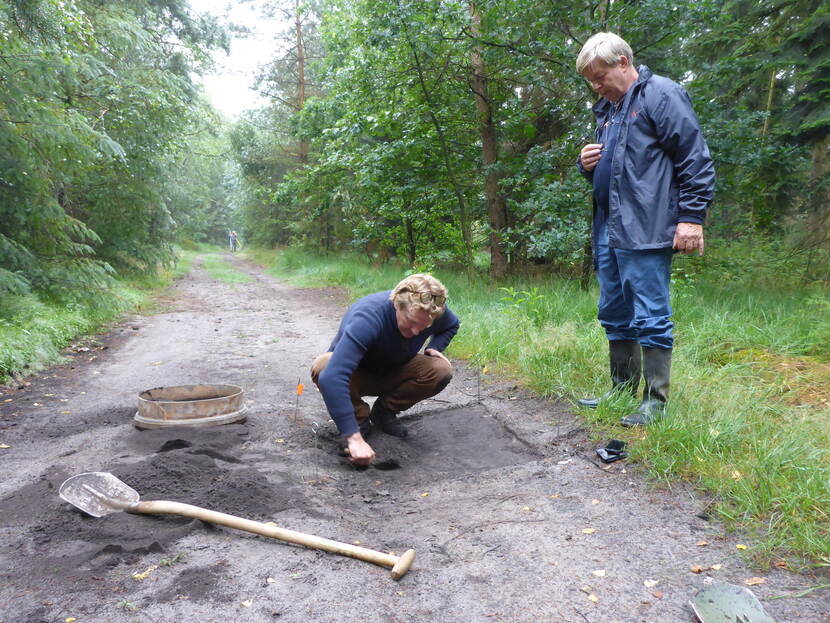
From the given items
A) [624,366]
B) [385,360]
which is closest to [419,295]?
[385,360]

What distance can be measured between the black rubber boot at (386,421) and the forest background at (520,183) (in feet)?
3.98

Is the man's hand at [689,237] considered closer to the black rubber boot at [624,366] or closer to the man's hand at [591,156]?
the man's hand at [591,156]

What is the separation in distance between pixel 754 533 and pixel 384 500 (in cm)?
172

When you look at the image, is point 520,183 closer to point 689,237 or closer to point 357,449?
point 689,237

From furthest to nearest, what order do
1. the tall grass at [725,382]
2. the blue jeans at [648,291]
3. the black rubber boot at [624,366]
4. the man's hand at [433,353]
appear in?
1. the man's hand at [433,353]
2. the black rubber boot at [624,366]
3. the blue jeans at [648,291]
4. the tall grass at [725,382]

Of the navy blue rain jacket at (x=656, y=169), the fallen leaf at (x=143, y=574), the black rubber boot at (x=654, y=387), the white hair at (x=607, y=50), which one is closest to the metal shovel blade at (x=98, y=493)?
the fallen leaf at (x=143, y=574)

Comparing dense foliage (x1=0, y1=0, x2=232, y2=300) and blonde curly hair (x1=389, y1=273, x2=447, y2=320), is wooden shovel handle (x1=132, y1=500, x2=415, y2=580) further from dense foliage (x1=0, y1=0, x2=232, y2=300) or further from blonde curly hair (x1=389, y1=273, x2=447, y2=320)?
dense foliage (x1=0, y1=0, x2=232, y2=300)

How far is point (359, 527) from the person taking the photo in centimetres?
259

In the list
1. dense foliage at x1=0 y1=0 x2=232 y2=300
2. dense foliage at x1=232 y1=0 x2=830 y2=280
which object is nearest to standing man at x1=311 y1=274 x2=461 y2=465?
dense foliage at x1=232 y1=0 x2=830 y2=280

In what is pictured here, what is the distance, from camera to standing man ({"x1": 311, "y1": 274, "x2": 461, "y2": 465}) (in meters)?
3.00

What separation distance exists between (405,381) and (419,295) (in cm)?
89

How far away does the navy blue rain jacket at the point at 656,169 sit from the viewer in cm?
300

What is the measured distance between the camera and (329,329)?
8.17m

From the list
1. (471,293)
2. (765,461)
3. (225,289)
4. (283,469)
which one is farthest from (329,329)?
(225,289)
